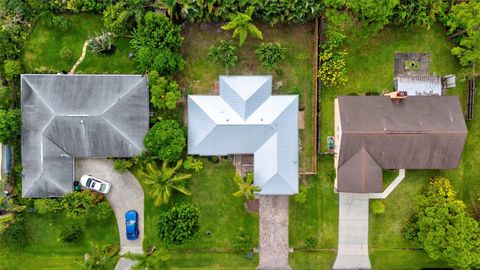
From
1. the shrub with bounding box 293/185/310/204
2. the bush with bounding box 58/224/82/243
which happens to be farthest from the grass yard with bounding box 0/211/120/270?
the shrub with bounding box 293/185/310/204

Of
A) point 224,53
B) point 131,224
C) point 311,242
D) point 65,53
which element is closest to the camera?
point 224,53

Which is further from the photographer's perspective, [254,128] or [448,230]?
[254,128]

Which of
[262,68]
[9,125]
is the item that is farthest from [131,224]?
[262,68]

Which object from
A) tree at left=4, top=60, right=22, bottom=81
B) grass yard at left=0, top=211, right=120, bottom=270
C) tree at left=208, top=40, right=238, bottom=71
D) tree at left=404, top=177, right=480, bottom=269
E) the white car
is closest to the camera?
tree at left=404, top=177, right=480, bottom=269

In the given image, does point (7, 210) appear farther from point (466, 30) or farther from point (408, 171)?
point (466, 30)

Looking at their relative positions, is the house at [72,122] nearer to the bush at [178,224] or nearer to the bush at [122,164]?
the bush at [122,164]

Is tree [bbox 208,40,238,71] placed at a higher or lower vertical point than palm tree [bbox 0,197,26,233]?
higher

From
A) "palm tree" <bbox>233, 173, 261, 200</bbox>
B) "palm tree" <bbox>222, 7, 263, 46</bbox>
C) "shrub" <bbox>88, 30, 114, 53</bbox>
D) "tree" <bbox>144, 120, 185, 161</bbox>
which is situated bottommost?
"palm tree" <bbox>233, 173, 261, 200</bbox>

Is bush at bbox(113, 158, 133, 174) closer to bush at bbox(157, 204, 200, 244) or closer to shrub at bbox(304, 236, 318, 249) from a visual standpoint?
bush at bbox(157, 204, 200, 244)

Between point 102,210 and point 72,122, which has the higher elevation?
point 72,122
